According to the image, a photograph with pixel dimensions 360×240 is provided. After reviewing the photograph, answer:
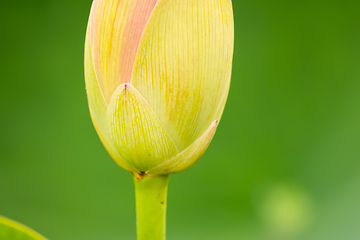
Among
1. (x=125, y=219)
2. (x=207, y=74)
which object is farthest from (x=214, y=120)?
(x=125, y=219)

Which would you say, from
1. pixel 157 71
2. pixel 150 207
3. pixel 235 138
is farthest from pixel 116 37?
pixel 235 138

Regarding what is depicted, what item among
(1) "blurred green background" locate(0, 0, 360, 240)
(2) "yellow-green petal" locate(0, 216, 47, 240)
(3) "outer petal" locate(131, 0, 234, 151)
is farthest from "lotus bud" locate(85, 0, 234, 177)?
(1) "blurred green background" locate(0, 0, 360, 240)

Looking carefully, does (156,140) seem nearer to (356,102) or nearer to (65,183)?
(65,183)

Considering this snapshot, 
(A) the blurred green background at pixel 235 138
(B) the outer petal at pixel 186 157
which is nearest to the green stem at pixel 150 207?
(B) the outer petal at pixel 186 157

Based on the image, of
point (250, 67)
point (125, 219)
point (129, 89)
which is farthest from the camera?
point (250, 67)

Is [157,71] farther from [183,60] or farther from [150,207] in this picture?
[150,207]

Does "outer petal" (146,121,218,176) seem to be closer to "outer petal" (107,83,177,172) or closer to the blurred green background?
"outer petal" (107,83,177,172)
